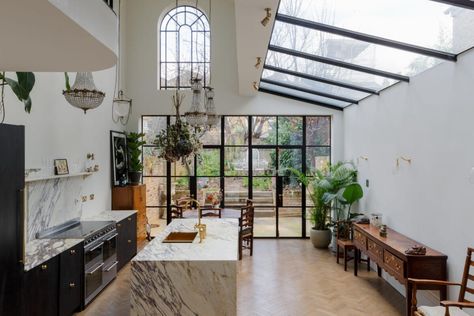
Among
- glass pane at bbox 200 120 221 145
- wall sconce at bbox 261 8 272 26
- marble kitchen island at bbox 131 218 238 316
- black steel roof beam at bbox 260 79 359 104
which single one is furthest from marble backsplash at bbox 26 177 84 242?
black steel roof beam at bbox 260 79 359 104

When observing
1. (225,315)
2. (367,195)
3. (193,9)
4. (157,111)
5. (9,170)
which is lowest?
(225,315)

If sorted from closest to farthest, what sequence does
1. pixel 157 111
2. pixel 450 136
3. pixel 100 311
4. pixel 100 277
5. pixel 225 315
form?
pixel 225 315 < pixel 450 136 < pixel 100 311 < pixel 100 277 < pixel 157 111

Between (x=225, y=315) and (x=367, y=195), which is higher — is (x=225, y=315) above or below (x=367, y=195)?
below

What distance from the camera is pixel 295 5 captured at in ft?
12.6

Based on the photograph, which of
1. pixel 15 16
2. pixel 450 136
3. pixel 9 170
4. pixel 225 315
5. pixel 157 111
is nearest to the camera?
pixel 15 16

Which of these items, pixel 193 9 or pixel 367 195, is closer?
pixel 367 195

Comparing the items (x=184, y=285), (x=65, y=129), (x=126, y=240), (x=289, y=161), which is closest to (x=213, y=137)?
(x=289, y=161)

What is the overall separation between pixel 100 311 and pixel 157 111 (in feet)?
15.5

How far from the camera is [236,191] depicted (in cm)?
804

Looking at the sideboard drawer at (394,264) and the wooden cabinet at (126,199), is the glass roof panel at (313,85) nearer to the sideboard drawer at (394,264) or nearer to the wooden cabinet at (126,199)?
the sideboard drawer at (394,264)

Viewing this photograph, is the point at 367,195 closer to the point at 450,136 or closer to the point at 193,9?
the point at 450,136

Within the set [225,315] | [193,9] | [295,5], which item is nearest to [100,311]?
[225,315]

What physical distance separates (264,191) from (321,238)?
5.58ft

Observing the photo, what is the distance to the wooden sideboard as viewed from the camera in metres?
3.68
